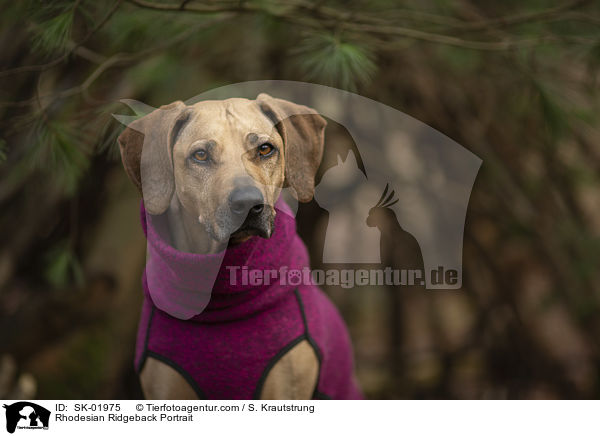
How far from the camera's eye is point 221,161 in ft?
2.81

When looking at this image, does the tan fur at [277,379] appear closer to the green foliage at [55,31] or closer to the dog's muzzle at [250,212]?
the dog's muzzle at [250,212]

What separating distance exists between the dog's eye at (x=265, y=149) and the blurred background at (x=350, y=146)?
0.23m

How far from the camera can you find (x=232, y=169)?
33.4 inches

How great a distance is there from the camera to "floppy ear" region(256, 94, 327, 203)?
0.92 meters

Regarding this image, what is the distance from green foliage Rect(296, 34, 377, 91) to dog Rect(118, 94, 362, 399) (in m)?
0.12

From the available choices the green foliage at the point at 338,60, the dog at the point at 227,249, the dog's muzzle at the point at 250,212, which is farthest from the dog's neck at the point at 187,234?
the green foliage at the point at 338,60

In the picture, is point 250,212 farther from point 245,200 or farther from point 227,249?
point 227,249

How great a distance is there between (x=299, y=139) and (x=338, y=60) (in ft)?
0.62

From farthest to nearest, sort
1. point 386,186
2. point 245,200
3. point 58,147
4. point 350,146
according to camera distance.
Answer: point 386,186 < point 350,146 < point 58,147 < point 245,200

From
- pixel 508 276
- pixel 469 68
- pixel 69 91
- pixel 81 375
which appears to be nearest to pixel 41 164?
pixel 69 91

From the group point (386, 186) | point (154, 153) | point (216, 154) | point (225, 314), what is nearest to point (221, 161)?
point (216, 154)

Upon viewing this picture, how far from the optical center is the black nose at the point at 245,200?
82 cm
